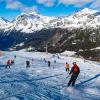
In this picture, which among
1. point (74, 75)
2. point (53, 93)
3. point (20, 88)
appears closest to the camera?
point (53, 93)

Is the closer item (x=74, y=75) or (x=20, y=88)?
(x=20, y=88)

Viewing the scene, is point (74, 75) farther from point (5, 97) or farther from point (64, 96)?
point (5, 97)

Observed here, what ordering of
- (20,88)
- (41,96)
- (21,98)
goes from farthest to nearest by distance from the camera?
(20,88) → (41,96) → (21,98)

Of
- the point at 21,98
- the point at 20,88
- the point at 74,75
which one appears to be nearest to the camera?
the point at 21,98

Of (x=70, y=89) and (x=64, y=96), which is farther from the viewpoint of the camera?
(x=70, y=89)

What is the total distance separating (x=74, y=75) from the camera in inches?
925

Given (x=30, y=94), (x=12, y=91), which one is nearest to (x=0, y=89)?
(x=12, y=91)

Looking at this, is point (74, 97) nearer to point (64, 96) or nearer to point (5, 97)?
point (64, 96)

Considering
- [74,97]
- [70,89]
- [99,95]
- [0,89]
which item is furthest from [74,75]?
[0,89]

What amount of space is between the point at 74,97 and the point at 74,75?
184 inches

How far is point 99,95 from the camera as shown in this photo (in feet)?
68.9

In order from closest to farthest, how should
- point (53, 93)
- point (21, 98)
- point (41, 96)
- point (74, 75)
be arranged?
point (21, 98)
point (41, 96)
point (53, 93)
point (74, 75)

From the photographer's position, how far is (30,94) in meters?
19.0

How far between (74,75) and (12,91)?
599cm
